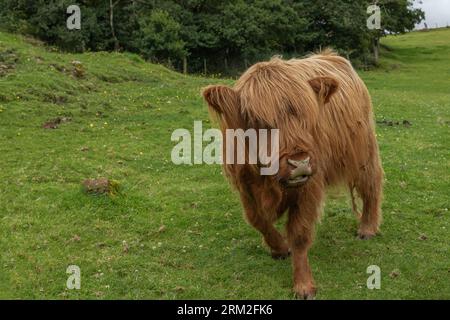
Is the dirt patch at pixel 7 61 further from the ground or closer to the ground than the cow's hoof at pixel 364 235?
further from the ground

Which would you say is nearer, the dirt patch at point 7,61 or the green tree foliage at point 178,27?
the dirt patch at point 7,61

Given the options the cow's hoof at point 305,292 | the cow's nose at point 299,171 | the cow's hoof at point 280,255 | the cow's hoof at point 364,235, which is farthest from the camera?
the cow's hoof at point 364,235

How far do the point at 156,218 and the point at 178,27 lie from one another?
82.0ft

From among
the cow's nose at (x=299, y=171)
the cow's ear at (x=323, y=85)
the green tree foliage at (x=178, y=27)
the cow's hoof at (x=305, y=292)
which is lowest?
the cow's hoof at (x=305, y=292)

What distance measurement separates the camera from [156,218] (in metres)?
8.91

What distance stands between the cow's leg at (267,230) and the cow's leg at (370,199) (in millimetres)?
1470

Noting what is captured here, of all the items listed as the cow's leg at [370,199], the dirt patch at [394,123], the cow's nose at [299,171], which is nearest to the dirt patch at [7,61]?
the dirt patch at [394,123]

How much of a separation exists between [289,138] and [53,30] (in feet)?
97.0

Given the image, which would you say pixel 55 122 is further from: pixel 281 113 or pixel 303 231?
pixel 281 113

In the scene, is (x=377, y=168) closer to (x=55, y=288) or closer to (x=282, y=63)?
(x=282, y=63)

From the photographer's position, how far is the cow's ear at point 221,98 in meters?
5.73

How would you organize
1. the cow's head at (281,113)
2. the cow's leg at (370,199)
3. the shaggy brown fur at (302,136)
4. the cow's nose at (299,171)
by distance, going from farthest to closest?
1. the cow's leg at (370,199)
2. the shaggy brown fur at (302,136)
3. the cow's head at (281,113)
4. the cow's nose at (299,171)

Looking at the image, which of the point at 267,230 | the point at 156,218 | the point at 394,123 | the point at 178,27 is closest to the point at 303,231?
the point at 267,230

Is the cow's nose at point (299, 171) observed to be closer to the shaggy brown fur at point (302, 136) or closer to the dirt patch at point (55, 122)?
the shaggy brown fur at point (302, 136)
